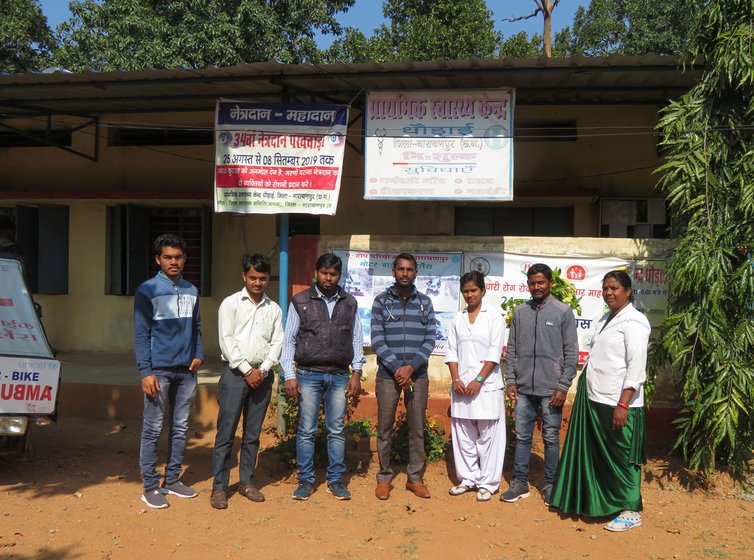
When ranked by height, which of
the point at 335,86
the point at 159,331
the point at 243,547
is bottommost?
the point at 243,547

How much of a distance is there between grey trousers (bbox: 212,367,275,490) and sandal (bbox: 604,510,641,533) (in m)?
2.44

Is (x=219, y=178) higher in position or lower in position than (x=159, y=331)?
A: higher

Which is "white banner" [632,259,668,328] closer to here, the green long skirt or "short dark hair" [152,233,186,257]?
the green long skirt

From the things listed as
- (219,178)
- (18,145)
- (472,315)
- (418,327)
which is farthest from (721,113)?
(18,145)

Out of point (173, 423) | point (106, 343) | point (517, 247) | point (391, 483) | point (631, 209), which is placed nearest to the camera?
point (173, 423)

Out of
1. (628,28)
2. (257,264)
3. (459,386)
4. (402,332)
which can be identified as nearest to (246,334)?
(257,264)

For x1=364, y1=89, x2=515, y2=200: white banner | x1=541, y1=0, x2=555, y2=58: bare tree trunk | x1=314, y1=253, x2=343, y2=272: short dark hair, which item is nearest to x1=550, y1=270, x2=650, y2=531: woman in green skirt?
x1=314, y1=253, x2=343, y2=272: short dark hair

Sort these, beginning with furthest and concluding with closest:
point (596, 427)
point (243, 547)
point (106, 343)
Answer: point (106, 343)
point (596, 427)
point (243, 547)

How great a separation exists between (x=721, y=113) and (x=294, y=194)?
3574mm

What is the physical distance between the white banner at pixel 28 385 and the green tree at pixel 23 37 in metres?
11.4

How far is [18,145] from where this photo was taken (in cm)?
1015

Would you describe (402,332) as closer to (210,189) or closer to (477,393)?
(477,393)

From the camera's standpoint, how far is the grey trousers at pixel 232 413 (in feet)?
15.1

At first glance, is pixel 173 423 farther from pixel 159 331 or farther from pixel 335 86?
pixel 335 86
